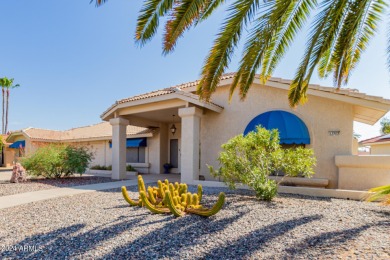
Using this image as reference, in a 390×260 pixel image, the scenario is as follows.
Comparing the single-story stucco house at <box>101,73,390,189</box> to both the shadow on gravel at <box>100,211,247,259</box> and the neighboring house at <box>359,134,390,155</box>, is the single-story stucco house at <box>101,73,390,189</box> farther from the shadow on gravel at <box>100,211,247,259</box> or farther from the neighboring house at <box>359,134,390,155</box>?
the neighboring house at <box>359,134,390,155</box>

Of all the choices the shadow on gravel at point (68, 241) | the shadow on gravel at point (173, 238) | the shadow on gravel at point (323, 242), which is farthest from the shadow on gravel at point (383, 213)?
the shadow on gravel at point (68, 241)

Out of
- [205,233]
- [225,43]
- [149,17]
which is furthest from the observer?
[225,43]

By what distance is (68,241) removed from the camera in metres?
6.00

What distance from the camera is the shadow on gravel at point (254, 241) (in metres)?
5.05

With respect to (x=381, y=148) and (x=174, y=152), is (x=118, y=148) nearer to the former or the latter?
(x=174, y=152)

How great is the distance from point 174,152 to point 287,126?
13.5 meters

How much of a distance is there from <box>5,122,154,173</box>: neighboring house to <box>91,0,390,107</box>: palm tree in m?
17.5

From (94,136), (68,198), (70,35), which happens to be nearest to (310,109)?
(68,198)

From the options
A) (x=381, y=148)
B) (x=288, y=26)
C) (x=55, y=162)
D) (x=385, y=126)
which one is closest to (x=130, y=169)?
(x=55, y=162)

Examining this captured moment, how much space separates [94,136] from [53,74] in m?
8.74

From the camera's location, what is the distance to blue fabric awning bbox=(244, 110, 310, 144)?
13.6m

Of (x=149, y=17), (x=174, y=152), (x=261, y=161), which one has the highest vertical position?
(x=149, y=17)

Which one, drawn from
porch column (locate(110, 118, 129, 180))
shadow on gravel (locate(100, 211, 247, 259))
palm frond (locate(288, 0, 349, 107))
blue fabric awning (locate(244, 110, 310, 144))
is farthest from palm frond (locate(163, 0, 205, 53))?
porch column (locate(110, 118, 129, 180))

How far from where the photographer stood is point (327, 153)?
44.9 feet
